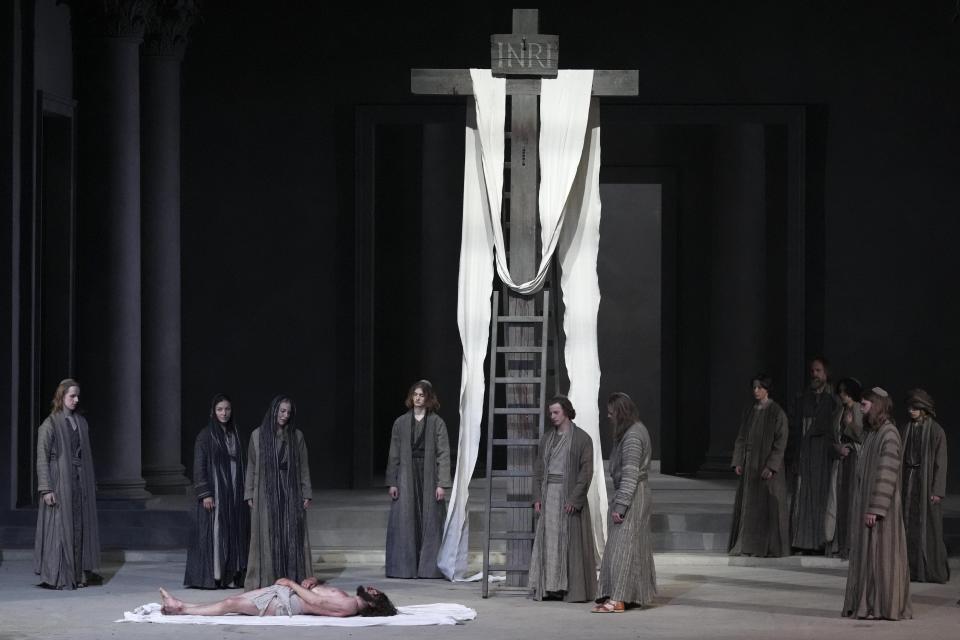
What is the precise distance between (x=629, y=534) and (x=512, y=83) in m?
2.96

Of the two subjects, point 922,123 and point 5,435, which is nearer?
point 5,435

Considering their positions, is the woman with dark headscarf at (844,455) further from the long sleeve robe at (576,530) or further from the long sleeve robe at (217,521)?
the long sleeve robe at (217,521)

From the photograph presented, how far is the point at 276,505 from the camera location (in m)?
11.8

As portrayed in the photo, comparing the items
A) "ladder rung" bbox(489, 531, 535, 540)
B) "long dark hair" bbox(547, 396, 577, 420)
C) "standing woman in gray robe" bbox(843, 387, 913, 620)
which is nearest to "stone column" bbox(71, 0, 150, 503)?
"ladder rung" bbox(489, 531, 535, 540)

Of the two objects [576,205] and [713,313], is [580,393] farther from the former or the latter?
[713,313]

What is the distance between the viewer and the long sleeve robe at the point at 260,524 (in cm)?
1175

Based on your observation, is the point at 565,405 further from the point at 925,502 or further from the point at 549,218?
the point at 925,502

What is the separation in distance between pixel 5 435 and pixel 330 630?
4.50 metres

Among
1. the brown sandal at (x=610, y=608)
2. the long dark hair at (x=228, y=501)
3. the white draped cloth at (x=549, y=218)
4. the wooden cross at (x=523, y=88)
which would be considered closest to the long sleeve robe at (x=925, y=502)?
the white draped cloth at (x=549, y=218)

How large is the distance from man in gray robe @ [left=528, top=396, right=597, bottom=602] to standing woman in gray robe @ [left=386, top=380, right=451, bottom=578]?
4.53 feet

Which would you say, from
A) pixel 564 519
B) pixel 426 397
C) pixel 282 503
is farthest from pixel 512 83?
pixel 282 503

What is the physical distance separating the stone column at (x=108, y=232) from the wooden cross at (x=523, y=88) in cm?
333

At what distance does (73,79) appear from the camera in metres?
14.5

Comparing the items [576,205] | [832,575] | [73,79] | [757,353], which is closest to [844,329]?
[757,353]
